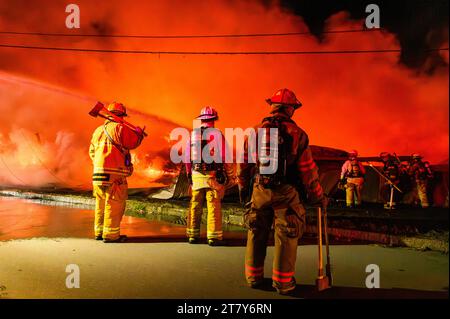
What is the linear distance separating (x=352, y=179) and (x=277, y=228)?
26.9ft

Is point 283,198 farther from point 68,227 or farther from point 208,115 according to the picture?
point 68,227

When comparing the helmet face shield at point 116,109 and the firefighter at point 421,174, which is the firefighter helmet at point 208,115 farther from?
the firefighter at point 421,174

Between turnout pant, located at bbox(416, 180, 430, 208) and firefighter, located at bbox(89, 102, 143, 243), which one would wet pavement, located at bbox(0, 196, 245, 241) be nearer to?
firefighter, located at bbox(89, 102, 143, 243)

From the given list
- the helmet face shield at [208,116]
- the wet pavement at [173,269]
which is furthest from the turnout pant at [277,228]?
the helmet face shield at [208,116]

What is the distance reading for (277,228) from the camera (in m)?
3.68

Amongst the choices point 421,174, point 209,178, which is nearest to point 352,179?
point 421,174

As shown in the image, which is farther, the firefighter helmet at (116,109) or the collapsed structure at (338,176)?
the collapsed structure at (338,176)

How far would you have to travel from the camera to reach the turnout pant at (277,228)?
3.59 m

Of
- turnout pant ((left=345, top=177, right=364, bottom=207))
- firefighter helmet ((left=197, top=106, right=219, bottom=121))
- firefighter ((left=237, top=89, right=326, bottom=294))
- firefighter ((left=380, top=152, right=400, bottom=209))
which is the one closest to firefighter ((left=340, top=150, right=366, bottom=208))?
turnout pant ((left=345, top=177, right=364, bottom=207))

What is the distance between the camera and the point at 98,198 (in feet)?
19.7

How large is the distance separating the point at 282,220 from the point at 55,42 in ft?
43.7

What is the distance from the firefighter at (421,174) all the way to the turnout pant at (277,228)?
8.95 metres

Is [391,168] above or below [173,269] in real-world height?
above

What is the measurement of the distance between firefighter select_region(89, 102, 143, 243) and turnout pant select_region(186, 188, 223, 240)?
3.65ft
